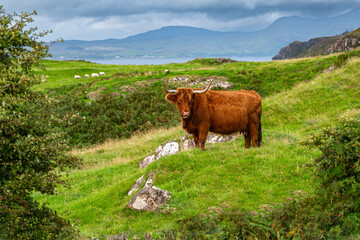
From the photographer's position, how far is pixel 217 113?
12336 millimetres

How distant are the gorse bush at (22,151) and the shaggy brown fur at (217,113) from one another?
5473 millimetres

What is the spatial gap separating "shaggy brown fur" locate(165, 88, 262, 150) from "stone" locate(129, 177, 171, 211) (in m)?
3.38

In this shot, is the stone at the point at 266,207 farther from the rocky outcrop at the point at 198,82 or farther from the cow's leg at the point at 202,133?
the rocky outcrop at the point at 198,82

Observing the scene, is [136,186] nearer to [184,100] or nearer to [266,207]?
[184,100]

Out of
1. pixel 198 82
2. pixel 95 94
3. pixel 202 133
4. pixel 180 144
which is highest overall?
pixel 198 82

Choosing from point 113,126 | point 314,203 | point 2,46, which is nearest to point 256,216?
point 314,203

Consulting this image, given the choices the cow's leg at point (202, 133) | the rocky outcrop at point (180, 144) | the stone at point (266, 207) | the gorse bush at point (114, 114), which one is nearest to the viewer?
the stone at point (266, 207)

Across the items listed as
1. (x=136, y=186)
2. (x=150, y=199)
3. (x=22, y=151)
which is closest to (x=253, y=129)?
(x=136, y=186)

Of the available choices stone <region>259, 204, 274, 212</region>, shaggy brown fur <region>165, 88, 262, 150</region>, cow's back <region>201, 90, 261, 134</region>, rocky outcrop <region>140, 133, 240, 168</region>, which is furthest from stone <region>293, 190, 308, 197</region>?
rocky outcrop <region>140, 133, 240, 168</region>

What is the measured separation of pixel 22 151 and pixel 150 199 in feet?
13.3

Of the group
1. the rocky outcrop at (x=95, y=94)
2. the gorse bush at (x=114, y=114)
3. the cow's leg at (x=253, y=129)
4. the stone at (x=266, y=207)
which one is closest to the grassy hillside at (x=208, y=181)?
the stone at (x=266, y=207)

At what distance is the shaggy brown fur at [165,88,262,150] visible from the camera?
39.0 feet

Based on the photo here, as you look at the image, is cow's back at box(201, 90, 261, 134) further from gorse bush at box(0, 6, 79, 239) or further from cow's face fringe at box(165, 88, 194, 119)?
gorse bush at box(0, 6, 79, 239)

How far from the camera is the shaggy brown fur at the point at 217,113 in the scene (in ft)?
39.0
